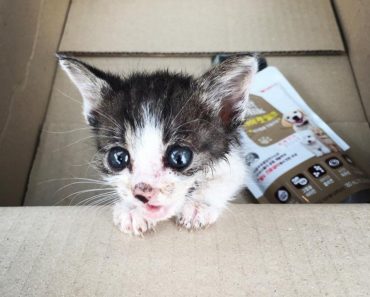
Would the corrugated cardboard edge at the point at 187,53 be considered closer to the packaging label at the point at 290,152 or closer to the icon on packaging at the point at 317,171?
the packaging label at the point at 290,152

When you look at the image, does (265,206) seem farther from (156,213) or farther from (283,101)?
(283,101)

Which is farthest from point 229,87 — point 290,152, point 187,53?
point 187,53

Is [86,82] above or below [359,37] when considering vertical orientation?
below

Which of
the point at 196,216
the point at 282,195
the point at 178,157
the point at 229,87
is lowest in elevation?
the point at 282,195

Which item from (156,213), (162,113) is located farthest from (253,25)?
(156,213)

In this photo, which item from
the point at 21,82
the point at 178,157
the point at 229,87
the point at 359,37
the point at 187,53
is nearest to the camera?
the point at 178,157

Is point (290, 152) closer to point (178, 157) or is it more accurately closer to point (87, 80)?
point (178, 157)

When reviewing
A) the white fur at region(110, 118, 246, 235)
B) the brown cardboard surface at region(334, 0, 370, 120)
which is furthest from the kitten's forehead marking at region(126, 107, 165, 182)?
the brown cardboard surface at region(334, 0, 370, 120)

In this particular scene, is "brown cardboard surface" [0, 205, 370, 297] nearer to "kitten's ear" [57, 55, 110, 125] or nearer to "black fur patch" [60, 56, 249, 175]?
"black fur patch" [60, 56, 249, 175]
